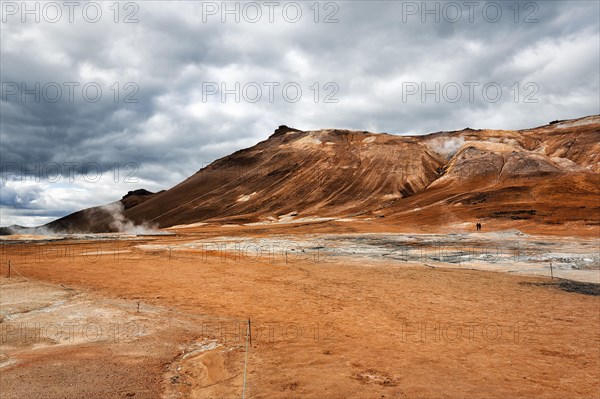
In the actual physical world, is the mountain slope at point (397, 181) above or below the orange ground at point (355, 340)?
above

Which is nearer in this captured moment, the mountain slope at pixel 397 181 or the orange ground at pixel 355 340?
the orange ground at pixel 355 340

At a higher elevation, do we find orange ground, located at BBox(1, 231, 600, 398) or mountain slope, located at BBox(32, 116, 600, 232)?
mountain slope, located at BBox(32, 116, 600, 232)

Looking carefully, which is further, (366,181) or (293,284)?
(366,181)

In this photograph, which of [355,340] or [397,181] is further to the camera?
[397,181]

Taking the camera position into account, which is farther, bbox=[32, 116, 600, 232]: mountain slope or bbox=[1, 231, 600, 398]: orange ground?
bbox=[32, 116, 600, 232]: mountain slope

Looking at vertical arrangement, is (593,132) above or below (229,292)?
above

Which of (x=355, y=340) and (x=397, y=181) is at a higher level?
(x=397, y=181)

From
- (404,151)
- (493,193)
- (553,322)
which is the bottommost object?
(553,322)

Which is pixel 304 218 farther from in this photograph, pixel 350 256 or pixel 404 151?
pixel 350 256

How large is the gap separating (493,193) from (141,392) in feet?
230

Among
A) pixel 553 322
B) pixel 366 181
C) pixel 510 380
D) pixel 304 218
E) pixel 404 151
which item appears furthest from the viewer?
pixel 404 151

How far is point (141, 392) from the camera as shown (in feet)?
23.3

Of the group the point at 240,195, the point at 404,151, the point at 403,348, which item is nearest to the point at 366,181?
→ the point at 404,151

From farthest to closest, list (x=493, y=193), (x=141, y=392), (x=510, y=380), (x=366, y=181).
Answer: (x=366, y=181), (x=493, y=193), (x=510, y=380), (x=141, y=392)
